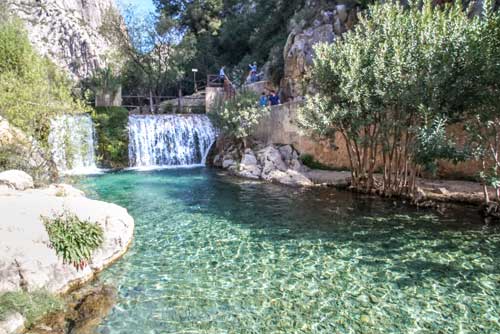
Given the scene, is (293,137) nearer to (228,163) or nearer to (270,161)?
(270,161)

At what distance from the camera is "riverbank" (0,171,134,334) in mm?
5496

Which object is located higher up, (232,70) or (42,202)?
(232,70)

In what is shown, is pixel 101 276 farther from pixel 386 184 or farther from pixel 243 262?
pixel 386 184

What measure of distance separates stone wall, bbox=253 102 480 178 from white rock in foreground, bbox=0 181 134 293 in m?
8.69

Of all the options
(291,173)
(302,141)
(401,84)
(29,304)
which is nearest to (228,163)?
(302,141)

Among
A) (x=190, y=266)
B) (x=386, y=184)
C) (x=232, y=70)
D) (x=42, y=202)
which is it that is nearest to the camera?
(x=190, y=266)

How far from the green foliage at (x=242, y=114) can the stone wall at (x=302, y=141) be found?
0.88 m

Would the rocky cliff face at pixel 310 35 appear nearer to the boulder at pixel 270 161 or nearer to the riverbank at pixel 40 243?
the boulder at pixel 270 161

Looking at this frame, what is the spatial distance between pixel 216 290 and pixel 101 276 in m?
2.17

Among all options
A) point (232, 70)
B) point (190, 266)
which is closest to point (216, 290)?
point (190, 266)

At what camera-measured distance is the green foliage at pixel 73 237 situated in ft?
21.0

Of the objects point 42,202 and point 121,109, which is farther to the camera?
point 121,109

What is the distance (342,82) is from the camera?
463 inches

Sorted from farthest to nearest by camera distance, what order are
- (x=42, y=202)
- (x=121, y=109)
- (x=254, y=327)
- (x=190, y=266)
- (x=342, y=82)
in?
(x=121, y=109)
(x=342, y=82)
(x=42, y=202)
(x=190, y=266)
(x=254, y=327)
